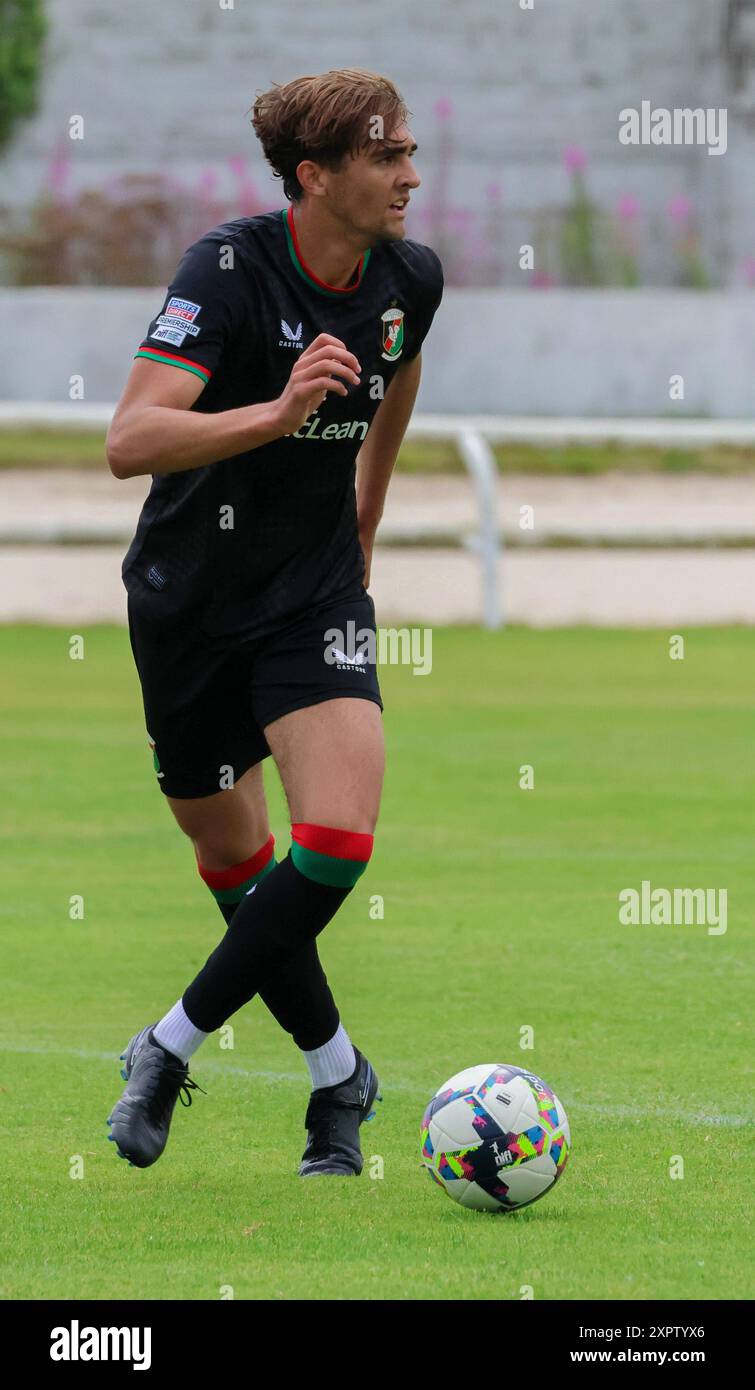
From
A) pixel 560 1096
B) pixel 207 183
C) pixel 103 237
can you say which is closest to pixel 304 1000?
pixel 560 1096

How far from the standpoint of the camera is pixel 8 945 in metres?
7.89

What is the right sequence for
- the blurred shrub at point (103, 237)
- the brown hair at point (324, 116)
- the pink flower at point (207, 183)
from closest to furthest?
the brown hair at point (324, 116) < the blurred shrub at point (103, 237) < the pink flower at point (207, 183)

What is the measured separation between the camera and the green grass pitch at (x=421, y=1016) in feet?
15.0

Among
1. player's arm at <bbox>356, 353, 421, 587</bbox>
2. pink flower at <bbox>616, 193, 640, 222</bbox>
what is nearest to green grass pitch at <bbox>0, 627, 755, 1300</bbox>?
player's arm at <bbox>356, 353, 421, 587</bbox>

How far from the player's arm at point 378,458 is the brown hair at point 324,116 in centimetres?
75

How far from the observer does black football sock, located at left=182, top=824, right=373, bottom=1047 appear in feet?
16.6

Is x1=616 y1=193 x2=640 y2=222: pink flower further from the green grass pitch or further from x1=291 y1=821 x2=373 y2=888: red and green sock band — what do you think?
x1=291 y1=821 x2=373 y2=888: red and green sock band

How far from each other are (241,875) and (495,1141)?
3.79 feet

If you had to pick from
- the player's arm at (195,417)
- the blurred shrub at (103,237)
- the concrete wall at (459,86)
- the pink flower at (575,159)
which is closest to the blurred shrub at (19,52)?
the concrete wall at (459,86)

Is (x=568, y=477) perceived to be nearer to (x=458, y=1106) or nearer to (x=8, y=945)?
(x=8, y=945)

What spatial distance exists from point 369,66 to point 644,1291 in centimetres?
2849

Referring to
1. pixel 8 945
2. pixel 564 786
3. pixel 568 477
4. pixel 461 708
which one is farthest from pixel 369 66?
pixel 8 945

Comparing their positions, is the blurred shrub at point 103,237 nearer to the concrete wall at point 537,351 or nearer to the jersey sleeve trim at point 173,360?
the concrete wall at point 537,351

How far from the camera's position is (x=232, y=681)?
5.38m
